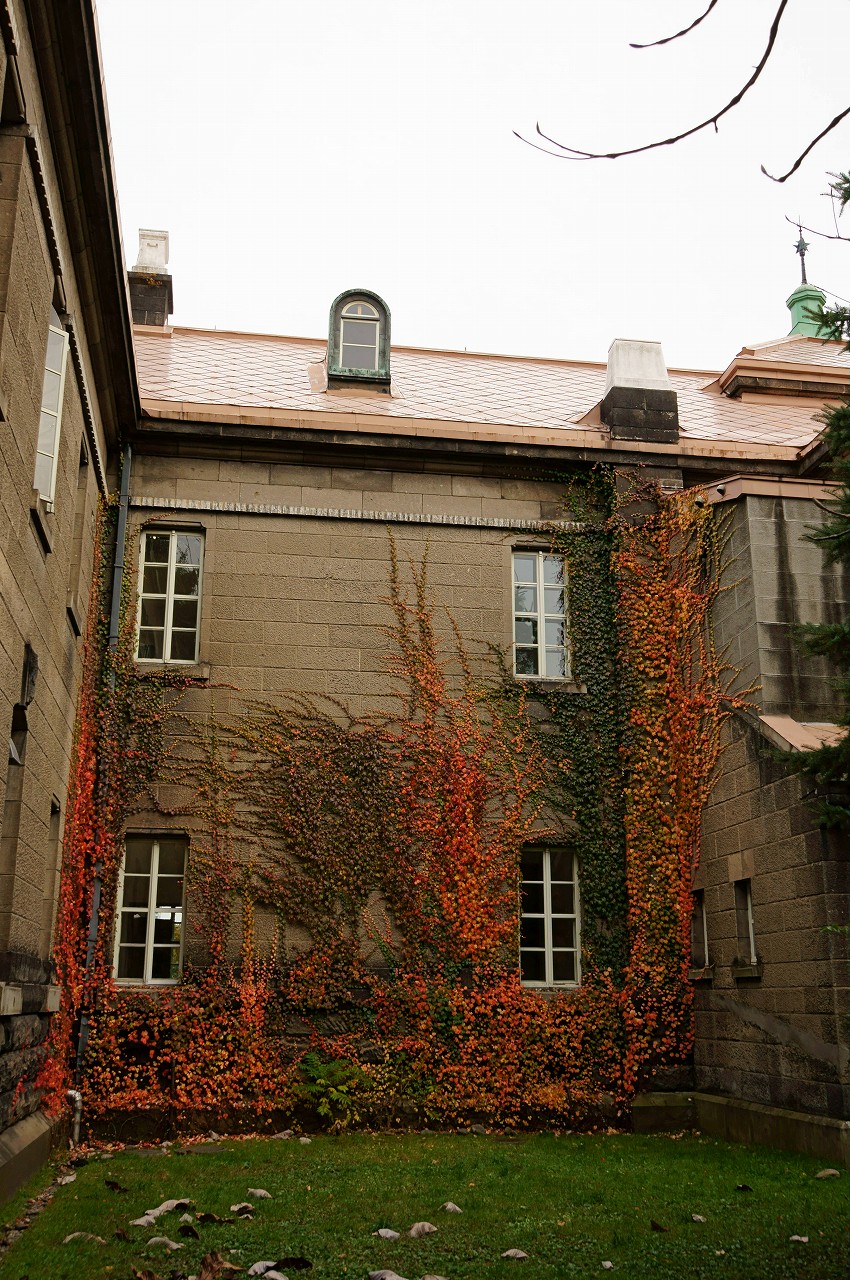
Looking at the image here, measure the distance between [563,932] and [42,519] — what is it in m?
7.47

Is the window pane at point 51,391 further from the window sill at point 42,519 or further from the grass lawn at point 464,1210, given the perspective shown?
the grass lawn at point 464,1210

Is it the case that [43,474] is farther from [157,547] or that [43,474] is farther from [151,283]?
[151,283]

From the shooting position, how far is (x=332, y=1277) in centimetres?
596

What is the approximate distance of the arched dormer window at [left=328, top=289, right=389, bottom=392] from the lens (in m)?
15.8

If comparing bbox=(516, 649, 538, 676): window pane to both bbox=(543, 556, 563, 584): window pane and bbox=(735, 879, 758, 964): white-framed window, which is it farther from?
bbox=(735, 879, 758, 964): white-framed window

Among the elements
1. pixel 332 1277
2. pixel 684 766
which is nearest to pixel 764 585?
pixel 684 766

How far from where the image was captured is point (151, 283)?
19094 millimetres

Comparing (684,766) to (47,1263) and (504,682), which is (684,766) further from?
(47,1263)

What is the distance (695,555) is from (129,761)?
6.71 m

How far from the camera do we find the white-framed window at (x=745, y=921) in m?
11.8

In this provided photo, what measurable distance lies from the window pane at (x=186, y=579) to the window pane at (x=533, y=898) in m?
5.09

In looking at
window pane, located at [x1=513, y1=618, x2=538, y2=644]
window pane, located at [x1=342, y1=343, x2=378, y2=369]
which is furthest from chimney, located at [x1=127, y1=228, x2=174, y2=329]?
window pane, located at [x1=513, y1=618, x2=538, y2=644]

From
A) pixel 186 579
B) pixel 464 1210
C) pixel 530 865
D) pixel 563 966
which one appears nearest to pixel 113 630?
pixel 186 579

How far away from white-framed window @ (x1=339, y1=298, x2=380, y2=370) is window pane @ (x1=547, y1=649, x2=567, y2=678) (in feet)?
15.6
